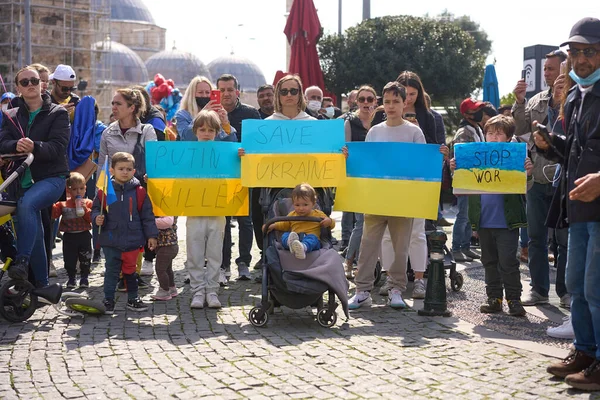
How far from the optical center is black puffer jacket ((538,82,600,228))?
5.75m

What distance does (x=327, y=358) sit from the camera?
6.57 m

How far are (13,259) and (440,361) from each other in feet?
12.6

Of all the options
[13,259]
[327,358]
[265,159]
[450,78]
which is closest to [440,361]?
[327,358]

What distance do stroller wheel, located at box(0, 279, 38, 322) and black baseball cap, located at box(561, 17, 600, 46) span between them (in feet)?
15.3

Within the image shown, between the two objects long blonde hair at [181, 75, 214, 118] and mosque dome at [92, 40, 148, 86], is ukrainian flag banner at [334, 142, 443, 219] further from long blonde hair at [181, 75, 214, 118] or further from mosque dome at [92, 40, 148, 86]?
mosque dome at [92, 40, 148, 86]

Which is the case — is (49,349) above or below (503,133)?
below

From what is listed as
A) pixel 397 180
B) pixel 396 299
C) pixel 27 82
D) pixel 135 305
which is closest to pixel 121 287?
pixel 135 305

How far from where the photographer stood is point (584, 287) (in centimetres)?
584

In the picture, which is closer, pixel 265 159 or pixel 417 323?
pixel 417 323

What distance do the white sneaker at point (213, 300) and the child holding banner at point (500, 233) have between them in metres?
2.25

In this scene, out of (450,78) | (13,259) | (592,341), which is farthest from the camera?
(450,78)

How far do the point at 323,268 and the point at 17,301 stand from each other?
2464 millimetres

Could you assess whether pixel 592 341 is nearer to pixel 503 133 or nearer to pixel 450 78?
pixel 503 133

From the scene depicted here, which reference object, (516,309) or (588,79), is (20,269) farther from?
(588,79)
